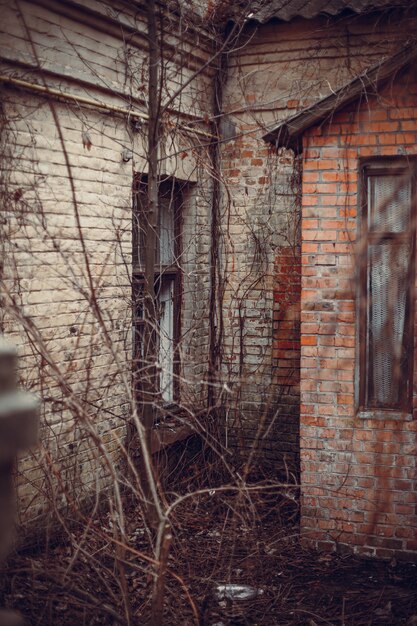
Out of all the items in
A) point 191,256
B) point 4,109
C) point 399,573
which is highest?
point 4,109

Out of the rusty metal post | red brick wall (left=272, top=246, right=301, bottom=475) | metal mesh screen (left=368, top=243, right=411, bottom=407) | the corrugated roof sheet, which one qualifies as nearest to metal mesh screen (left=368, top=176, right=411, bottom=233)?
metal mesh screen (left=368, top=243, right=411, bottom=407)

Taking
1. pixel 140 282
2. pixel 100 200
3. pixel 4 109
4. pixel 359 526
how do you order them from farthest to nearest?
pixel 140 282, pixel 100 200, pixel 359 526, pixel 4 109

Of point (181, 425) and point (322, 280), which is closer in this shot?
point (322, 280)

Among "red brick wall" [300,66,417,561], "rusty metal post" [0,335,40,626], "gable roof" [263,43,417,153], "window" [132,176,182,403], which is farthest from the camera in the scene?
"window" [132,176,182,403]

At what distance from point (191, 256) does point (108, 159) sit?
1.63m

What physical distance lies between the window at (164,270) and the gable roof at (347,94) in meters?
1.59

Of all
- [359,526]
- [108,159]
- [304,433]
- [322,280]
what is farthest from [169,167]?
[359,526]

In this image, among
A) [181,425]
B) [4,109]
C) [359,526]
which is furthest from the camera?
[181,425]

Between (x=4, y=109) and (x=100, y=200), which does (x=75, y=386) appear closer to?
(x=100, y=200)

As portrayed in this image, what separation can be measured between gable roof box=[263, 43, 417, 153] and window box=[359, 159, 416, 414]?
1.58 ft

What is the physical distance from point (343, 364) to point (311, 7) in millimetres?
3450

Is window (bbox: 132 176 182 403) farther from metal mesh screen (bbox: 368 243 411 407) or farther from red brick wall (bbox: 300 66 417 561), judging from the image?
metal mesh screen (bbox: 368 243 411 407)

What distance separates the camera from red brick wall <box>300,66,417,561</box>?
5.04m

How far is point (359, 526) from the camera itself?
5.16m
